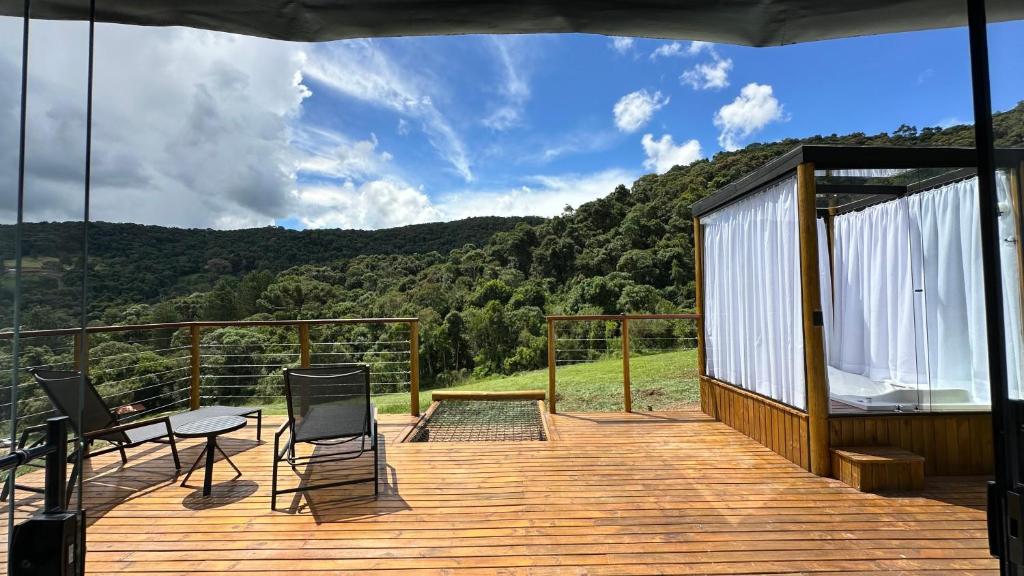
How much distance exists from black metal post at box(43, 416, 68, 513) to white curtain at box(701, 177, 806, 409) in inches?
150

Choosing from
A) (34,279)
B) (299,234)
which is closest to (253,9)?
(34,279)

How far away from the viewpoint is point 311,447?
3.84m

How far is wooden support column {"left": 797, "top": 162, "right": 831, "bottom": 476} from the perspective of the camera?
307cm

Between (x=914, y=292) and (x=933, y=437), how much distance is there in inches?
46.6

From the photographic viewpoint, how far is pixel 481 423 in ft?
15.4

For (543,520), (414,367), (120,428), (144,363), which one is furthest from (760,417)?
(144,363)

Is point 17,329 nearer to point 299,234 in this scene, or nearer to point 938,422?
point 938,422

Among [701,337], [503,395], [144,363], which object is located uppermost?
[701,337]

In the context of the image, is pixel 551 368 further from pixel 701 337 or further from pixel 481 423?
pixel 701 337

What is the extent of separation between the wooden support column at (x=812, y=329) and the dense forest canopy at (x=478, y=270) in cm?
935

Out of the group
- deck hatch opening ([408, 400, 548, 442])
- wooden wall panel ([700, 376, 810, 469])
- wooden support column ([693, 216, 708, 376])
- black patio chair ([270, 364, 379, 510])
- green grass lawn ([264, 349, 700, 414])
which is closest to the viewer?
black patio chair ([270, 364, 379, 510])

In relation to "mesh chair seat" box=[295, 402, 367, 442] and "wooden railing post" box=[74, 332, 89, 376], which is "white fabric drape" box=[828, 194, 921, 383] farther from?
"wooden railing post" box=[74, 332, 89, 376]

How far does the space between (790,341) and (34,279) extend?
3.96m

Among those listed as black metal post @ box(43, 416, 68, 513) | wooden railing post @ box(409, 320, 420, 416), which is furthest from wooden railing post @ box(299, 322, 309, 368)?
black metal post @ box(43, 416, 68, 513)
